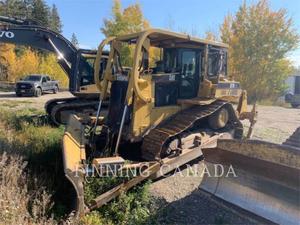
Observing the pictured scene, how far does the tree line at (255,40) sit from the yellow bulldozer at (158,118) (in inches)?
722

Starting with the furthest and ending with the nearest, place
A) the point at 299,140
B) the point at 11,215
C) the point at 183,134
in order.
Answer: the point at 183,134 → the point at 299,140 → the point at 11,215

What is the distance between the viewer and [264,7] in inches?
1036

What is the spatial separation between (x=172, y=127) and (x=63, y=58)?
18.5 ft

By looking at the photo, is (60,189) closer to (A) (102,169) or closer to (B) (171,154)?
(A) (102,169)

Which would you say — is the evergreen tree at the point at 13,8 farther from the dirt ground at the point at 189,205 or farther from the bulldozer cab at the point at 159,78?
the dirt ground at the point at 189,205

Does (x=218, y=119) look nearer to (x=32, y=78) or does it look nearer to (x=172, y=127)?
(x=172, y=127)

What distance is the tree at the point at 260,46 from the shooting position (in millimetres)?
25484

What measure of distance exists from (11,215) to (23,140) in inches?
136

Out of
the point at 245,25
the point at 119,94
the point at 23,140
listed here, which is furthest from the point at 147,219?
the point at 245,25

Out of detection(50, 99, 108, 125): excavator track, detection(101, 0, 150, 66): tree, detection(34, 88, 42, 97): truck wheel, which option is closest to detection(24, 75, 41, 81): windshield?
detection(34, 88, 42, 97): truck wheel

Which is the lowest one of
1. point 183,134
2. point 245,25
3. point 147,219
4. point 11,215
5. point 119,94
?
point 147,219

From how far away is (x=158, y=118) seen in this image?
21.2 feet

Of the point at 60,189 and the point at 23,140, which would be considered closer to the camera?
the point at 60,189

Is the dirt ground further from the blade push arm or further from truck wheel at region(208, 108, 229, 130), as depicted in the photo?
the blade push arm
